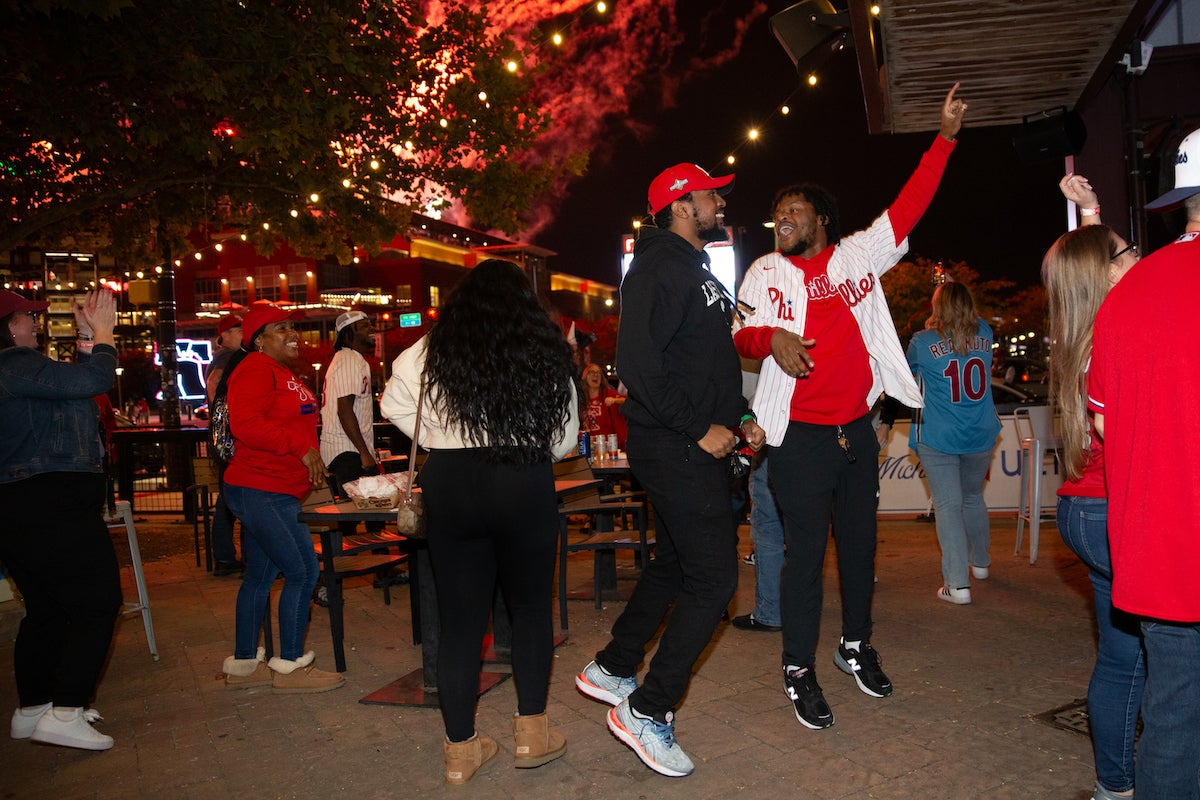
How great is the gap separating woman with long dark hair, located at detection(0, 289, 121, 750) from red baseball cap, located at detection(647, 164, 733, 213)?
278 cm

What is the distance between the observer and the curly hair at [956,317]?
6445mm

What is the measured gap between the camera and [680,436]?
3.70 m

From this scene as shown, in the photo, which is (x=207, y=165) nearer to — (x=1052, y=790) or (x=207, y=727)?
(x=207, y=727)

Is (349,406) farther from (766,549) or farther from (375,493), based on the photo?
Answer: (766,549)

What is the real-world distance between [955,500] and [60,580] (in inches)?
214

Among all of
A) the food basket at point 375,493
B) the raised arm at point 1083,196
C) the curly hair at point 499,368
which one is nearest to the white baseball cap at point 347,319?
the food basket at point 375,493

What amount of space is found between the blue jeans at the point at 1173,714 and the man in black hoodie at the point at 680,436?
5.19ft

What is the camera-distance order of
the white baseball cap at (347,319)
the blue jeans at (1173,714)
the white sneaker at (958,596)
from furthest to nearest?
the white baseball cap at (347,319) → the white sneaker at (958,596) → the blue jeans at (1173,714)

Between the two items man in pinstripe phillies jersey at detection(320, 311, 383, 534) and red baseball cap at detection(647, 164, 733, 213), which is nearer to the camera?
red baseball cap at detection(647, 164, 733, 213)

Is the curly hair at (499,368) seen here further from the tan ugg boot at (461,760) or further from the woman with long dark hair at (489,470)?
the tan ugg boot at (461,760)

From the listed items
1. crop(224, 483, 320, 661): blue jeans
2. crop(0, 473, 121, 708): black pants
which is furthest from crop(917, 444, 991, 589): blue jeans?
crop(0, 473, 121, 708): black pants

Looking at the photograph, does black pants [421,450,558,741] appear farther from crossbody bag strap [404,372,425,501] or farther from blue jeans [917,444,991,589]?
blue jeans [917,444,991,589]

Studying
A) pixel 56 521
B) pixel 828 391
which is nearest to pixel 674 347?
pixel 828 391

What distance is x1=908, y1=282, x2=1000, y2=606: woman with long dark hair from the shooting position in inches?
250
